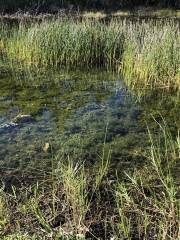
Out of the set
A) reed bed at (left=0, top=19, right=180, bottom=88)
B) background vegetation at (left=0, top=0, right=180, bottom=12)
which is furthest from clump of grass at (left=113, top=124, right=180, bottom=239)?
background vegetation at (left=0, top=0, right=180, bottom=12)

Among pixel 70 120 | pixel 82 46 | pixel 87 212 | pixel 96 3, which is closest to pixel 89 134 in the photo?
pixel 70 120

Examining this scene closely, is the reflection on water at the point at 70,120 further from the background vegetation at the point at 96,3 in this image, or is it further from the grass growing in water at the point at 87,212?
the background vegetation at the point at 96,3

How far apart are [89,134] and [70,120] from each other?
602mm

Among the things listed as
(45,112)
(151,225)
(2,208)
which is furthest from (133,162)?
(45,112)

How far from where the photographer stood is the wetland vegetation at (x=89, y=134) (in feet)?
10.4

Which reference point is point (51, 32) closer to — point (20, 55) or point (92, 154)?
point (20, 55)

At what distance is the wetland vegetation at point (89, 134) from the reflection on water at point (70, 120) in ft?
0.04

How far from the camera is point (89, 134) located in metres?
5.06

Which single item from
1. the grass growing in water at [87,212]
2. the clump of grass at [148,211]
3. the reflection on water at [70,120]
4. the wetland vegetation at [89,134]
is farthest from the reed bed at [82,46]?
the grass growing in water at [87,212]

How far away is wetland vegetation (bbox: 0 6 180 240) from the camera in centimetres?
318

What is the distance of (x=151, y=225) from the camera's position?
3.15 m

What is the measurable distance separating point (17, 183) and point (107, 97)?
3.19 metres

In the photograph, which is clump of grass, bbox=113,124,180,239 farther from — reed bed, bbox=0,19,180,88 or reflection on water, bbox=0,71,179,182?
reed bed, bbox=0,19,180,88

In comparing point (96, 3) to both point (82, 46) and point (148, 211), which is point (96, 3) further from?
point (148, 211)
